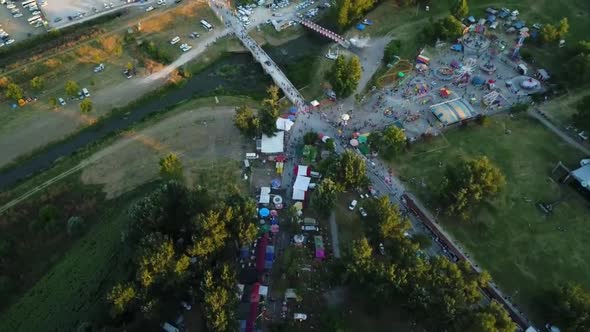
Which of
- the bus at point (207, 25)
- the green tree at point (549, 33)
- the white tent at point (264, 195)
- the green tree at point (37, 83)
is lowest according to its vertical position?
the white tent at point (264, 195)

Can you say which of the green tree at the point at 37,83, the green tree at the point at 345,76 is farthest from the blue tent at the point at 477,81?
the green tree at the point at 37,83

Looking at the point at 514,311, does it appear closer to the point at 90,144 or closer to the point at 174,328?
the point at 174,328

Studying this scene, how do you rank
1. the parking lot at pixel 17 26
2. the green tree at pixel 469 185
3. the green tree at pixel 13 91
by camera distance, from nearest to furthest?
the green tree at pixel 469 185 < the green tree at pixel 13 91 < the parking lot at pixel 17 26

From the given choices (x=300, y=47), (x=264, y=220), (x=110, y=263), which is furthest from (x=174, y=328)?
(x=300, y=47)

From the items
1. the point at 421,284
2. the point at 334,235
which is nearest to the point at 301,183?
the point at 334,235

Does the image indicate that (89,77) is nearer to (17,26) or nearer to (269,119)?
(17,26)

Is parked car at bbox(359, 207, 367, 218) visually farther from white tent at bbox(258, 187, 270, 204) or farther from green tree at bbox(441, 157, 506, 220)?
white tent at bbox(258, 187, 270, 204)

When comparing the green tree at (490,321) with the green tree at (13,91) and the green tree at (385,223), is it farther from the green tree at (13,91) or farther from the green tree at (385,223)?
the green tree at (13,91)
